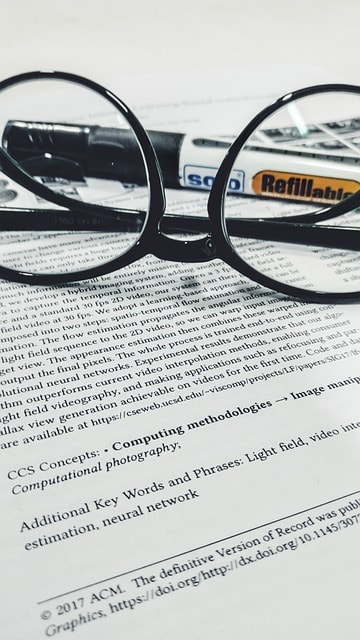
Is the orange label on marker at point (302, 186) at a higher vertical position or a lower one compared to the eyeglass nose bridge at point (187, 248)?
higher

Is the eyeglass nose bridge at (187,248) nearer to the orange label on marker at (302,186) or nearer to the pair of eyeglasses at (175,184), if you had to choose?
the pair of eyeglasses at (175,184)

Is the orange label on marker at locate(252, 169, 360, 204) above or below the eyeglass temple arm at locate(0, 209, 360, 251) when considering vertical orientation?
above

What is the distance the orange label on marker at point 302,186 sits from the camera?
0.52 meters

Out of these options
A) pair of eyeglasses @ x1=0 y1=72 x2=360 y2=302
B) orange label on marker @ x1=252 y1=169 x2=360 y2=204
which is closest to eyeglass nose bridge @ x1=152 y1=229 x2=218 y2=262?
pair of eyeglasses @ x1=0 y1=72 x2=360 y2=302

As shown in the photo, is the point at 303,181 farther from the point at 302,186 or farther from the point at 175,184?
the point at 175,184

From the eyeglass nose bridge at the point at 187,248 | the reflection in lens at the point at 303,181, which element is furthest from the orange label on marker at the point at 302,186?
the eyeglass nose bridge at the point at 187,248

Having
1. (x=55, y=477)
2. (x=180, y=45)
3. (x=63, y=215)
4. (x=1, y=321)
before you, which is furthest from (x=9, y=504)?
(x=180, y=45)

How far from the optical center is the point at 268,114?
0.44 meters

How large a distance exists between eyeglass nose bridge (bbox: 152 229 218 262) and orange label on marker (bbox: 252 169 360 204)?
0.35 feet

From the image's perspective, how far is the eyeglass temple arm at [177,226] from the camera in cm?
47

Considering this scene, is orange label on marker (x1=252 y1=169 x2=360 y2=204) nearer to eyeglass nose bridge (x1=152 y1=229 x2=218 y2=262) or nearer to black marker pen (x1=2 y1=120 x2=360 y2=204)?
black marker pen (x1=2 y1=120 x2=360 y2=204)

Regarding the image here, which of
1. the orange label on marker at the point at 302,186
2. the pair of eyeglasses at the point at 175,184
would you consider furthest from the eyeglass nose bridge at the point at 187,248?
the orange label on marker at the point at 302,186

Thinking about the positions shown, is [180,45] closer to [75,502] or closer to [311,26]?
[311,26]

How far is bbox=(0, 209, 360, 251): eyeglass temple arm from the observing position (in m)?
0.47
